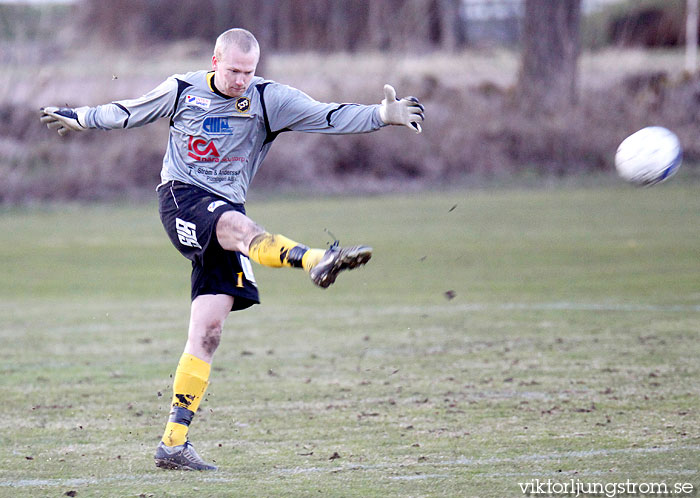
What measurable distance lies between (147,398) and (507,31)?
2549 centimetres

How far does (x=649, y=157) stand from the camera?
712 centimetres

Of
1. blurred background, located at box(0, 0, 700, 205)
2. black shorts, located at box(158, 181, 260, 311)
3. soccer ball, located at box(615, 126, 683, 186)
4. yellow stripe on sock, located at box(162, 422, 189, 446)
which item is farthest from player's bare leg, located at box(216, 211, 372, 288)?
blurred background, located at box(0, 0, 700, 205)

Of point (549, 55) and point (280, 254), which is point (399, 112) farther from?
point (549, 55)

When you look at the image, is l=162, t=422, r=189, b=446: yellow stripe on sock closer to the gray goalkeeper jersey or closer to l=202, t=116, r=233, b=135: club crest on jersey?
the gray goalkeeper jersey

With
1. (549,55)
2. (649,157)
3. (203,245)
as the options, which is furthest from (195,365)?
(549,55)

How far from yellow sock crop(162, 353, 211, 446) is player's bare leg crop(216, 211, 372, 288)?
654 mm

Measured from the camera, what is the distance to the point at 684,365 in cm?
749

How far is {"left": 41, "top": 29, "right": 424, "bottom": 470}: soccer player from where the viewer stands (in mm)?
5273

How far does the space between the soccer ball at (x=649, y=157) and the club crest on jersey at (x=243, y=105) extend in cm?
294

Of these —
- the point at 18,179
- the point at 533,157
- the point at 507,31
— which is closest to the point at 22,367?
the point at 18,179

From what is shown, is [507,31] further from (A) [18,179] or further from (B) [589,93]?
(A) [18,179]

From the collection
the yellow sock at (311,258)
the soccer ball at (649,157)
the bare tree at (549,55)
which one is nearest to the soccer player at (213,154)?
the yellow sock at (311,258)

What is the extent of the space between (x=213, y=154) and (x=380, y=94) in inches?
786

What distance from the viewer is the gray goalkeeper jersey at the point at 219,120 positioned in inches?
216
